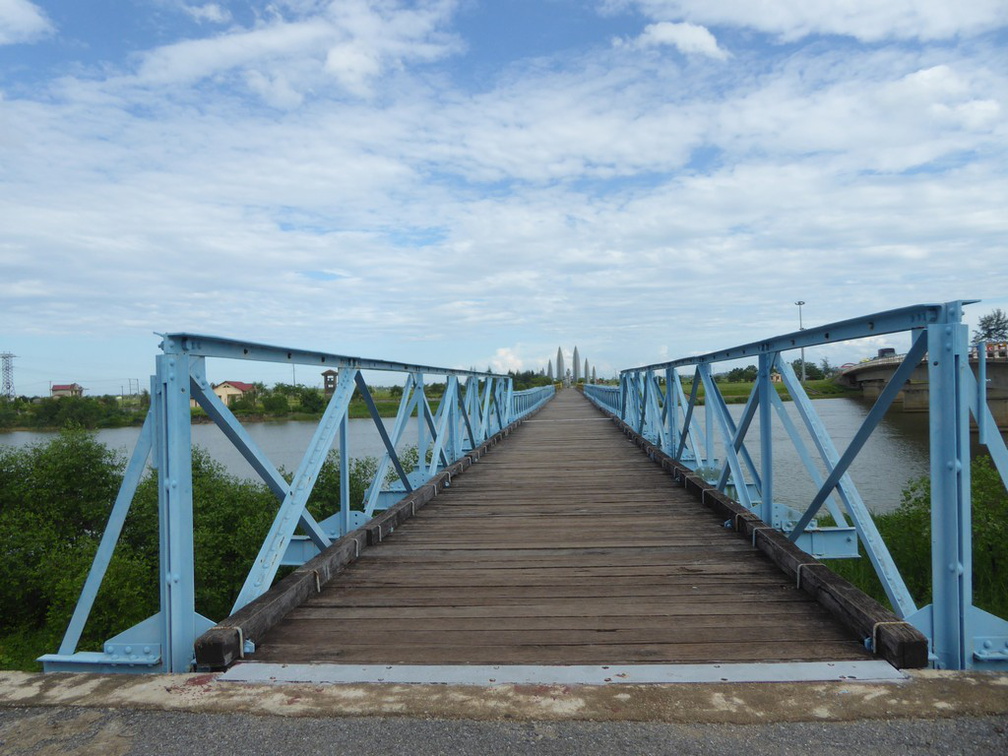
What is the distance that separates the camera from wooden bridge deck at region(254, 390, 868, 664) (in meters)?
2.66

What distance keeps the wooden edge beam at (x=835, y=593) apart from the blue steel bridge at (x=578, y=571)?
1cm

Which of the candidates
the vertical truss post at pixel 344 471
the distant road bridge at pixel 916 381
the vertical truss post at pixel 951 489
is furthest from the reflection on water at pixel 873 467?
the vertical truss post at pixel 951 489

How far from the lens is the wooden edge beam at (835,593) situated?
2326mm

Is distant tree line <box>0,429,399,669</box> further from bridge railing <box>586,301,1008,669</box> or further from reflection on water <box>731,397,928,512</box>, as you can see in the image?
reflection on water <box>731,397,928,512</box>

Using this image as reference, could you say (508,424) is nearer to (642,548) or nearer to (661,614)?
(642,548)

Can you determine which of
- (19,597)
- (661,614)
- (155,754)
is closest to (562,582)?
(661,614)

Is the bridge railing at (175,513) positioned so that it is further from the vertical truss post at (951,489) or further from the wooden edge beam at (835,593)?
the vertical truss post at (951,489)

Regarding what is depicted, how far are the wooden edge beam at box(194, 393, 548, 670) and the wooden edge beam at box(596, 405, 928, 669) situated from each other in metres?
2.33

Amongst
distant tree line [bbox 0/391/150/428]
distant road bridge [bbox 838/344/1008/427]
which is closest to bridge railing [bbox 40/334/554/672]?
distant road bridge [bbox 838/344/1008/427]

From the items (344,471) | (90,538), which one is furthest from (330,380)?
(90,538)

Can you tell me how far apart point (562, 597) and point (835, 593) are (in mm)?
1216

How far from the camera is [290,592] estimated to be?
3125 mm

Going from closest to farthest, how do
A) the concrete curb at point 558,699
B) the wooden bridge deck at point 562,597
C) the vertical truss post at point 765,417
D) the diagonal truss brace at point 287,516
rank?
1. the concrete curb at point 558,699
2. the wooden bridge deck at point 562,597
3. the diagonal truss brace at point 287,516
4. the vertical truss post at point 765,417

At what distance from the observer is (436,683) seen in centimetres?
234
